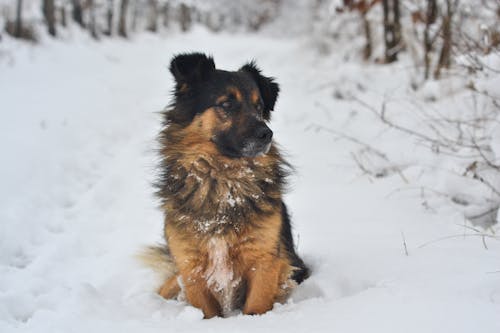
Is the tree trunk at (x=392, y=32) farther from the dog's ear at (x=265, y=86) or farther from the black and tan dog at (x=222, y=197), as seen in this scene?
the black and tan dog at (x=222, y=197)

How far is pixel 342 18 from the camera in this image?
636 inches

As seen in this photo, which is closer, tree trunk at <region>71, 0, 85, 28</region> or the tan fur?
the tan fur

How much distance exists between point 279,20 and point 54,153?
2268 inches

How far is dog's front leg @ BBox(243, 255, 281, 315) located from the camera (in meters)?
3.08

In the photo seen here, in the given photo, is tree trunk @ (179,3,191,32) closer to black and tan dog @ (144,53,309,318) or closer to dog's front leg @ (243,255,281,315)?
black and tan dog @ (144,53,309,318)

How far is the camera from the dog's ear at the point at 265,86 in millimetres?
4004

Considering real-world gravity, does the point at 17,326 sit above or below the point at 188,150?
below

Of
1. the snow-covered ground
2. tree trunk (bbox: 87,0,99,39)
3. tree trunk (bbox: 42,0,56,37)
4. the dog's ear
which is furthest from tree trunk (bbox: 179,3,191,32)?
the dog's ear

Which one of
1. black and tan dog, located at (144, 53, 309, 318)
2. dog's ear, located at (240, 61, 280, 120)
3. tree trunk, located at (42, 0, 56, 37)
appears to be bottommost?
black and tan dog, located at (144, 53, 309, 318)

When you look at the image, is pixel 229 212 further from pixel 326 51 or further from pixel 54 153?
pixel 326 51

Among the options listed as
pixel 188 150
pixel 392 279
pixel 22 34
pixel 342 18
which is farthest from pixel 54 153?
pixel 342 18

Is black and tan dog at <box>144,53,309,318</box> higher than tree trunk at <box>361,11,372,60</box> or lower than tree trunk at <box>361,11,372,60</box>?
lower

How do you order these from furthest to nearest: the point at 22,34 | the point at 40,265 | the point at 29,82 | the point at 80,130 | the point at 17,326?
1. the point at 22,34
2. the point at 29,82
3. the point at 80,130
4. the point at 40,265
5. the point at 17,326

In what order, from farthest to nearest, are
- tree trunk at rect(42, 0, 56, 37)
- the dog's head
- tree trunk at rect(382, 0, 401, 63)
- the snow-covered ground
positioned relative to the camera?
1. tree trunk at rect(42, 0, 56, 37)
2. tree trunk at rect(382, 0, 401, 63)
3. the dog's head
4. the snow-covered ground
